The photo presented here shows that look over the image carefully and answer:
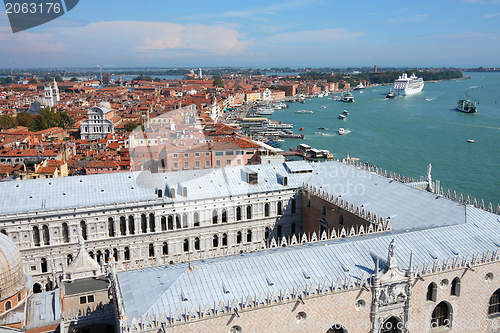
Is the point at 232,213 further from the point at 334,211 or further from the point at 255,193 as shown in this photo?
the point at 334,211

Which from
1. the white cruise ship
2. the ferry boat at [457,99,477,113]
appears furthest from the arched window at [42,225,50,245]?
the white cruise ship

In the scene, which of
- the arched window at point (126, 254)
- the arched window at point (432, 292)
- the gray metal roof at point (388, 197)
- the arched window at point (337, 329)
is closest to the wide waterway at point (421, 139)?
the gray metal roof at point (388, 197)

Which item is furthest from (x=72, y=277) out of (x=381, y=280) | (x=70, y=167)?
(x=70, y=167)

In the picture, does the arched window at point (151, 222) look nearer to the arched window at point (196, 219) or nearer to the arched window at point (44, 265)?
the arched window at point (196, 219)

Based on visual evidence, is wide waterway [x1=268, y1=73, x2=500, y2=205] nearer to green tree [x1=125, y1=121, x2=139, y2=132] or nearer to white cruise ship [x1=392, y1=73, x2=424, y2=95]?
green tree [x1=125, y1=121, x2=139, y2=132]

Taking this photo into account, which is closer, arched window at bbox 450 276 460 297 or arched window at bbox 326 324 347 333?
arched window at bbox 326 324 347 333

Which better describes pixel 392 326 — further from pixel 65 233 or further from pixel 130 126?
pixel 130 126
